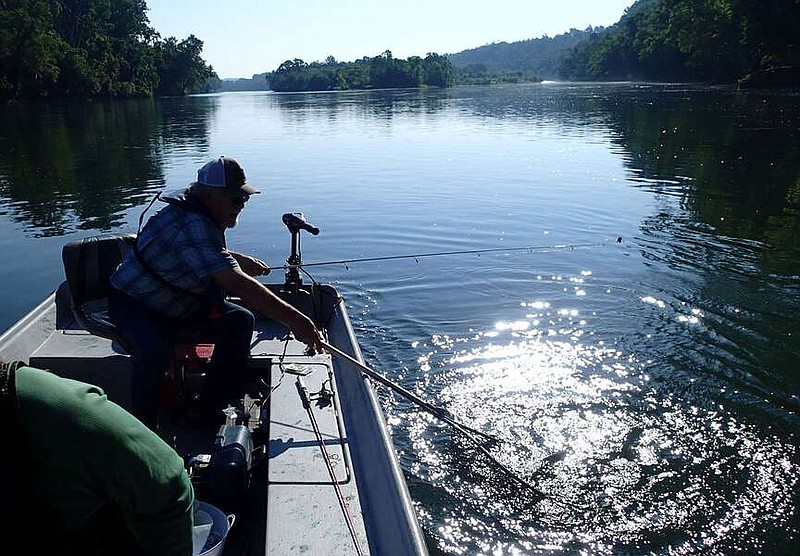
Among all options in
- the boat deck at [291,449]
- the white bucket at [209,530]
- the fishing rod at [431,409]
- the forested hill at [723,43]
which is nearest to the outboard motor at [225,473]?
the boat deck at [291,449]

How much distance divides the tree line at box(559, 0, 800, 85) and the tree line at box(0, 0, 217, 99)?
64.3m

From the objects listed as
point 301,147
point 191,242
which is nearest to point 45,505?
point 191,242

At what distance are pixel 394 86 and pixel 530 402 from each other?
14737cm

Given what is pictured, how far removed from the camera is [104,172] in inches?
830

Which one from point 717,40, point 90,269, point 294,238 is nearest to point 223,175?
point 90,269

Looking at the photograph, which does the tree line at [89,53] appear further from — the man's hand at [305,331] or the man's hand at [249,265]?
the man's hand at [305,331]

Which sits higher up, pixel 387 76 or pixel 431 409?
pixel 387 76

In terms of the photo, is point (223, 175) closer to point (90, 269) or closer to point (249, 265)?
point (249, 265)

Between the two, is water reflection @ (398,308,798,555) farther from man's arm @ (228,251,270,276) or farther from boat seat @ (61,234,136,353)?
boat seat @ (61,234,136,353)

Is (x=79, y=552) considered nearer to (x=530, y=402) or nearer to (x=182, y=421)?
(x=182, y=421)

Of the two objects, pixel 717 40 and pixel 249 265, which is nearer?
pixel 249 265

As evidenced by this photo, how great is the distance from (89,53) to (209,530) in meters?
86.0

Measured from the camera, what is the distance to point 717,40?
7600 cm

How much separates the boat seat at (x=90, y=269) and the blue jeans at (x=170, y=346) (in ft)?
2.02
